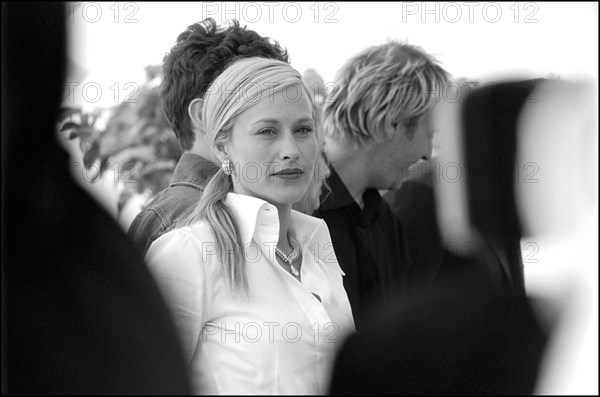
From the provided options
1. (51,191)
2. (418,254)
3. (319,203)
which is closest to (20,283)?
(51,191)

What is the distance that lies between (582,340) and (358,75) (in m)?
1.60

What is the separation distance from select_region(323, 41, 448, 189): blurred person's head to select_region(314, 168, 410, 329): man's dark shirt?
0.41ft

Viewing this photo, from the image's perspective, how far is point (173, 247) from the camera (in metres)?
1.49

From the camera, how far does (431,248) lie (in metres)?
2.33

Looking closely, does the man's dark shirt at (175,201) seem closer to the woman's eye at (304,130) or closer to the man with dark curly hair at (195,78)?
the man with dark curly hair at (195,78)

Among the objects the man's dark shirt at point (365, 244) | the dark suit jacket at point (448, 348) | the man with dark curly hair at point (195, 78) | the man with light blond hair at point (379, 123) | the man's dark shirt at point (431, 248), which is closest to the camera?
the dark suit jacket at point (448, 348)

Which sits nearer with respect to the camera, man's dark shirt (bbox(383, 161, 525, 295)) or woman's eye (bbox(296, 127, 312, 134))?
man's dark shirt (bbox(383, 161, 525, 295))

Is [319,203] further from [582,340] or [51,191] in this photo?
[51,191]

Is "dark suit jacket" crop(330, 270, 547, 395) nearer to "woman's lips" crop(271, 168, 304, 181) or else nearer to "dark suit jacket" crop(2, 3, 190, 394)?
"dark suit jacket" crop(2, 3, 190, 394)

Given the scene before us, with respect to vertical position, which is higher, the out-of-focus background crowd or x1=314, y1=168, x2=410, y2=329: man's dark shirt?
the out-of-focus background crowd

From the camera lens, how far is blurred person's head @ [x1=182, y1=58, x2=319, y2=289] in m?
1.68

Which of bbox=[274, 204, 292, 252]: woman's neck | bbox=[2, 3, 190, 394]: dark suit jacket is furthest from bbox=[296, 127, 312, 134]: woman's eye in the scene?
bbox=[2, 3, 190, 394]: dark suit jacket

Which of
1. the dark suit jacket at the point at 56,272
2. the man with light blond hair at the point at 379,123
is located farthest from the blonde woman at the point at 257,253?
the man with light blond hair at the point at 379,123

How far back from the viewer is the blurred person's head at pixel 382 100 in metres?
2.48
